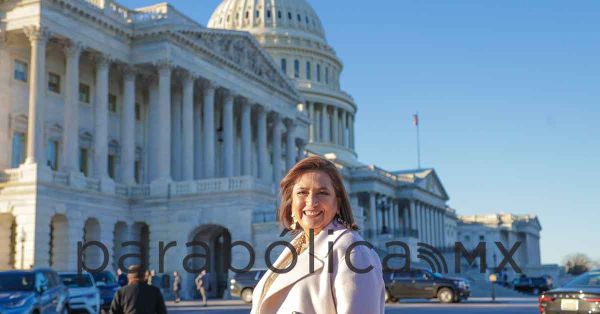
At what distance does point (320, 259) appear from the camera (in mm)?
3428

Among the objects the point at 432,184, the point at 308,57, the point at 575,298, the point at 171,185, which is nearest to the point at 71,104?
the point at 171,185

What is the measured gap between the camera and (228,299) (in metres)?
43.9

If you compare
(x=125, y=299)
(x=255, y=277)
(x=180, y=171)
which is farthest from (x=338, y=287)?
(x=180, y=171)

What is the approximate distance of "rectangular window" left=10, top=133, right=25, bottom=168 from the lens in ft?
149

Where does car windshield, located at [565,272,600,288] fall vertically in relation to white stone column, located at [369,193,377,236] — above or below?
below

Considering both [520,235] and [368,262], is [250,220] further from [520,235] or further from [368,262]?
[520,235]

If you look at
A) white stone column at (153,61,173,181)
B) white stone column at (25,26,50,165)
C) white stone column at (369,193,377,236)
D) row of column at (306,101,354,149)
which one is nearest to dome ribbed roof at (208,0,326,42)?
row of column at (306,101,354,149)

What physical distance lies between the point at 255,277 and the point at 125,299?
82.5ft

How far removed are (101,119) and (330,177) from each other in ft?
150

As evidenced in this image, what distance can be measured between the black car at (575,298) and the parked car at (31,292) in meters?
11.1

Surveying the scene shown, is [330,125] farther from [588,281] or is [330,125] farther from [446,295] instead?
[588,281]

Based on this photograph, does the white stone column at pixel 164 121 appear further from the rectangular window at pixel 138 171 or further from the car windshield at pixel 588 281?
the car windshield at pixel 588 281

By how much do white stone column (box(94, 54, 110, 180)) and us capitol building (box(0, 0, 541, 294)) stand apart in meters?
0.07

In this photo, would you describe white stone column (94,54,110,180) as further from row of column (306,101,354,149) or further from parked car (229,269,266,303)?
row of column (306,101,354,149)
